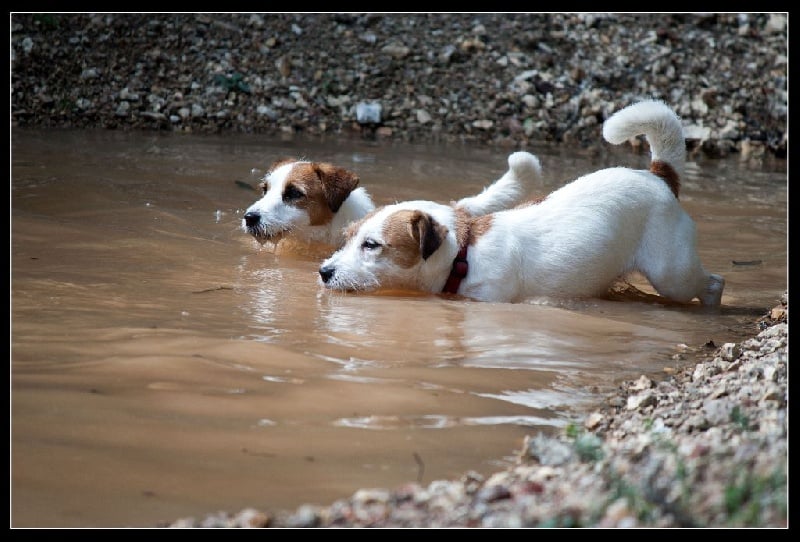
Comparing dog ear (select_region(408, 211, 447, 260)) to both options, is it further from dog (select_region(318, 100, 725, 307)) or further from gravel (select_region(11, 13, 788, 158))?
gravel (select_region(11, 13, 788, 158))

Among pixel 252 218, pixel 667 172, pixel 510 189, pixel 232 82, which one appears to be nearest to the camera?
pixel 667 172

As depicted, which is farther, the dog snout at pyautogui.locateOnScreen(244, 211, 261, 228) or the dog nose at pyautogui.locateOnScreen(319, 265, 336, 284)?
the dog snout at pyautogui.locateOnScreen(244, 211, 261, 228)

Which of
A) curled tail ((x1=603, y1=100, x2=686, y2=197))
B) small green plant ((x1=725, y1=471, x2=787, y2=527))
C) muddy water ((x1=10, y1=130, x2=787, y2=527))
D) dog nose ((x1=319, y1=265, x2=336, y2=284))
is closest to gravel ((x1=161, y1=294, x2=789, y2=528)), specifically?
small green plant ((x1=725, y1=471, x2=787, y2=527))

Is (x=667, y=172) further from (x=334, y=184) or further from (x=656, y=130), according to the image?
(x=334, y=184)

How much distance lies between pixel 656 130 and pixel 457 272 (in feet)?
5.79

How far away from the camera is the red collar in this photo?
6594 mm

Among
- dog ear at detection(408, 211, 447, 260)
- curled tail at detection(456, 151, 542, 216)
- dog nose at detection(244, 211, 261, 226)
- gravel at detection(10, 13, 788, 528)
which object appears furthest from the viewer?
gravel at detection(10, 13, 788, 528)

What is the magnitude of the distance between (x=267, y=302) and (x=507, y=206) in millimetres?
2610

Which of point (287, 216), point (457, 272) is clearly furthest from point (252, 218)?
point (457, 272)

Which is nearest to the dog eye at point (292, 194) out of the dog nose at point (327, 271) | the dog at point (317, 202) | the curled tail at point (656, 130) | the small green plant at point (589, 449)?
the dog at point (317, 202)

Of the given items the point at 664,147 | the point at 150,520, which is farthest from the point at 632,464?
the point at 664,147

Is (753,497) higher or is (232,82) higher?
(232,82)

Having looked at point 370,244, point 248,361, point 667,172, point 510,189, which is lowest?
point 248,361

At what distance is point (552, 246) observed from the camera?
264 inches
